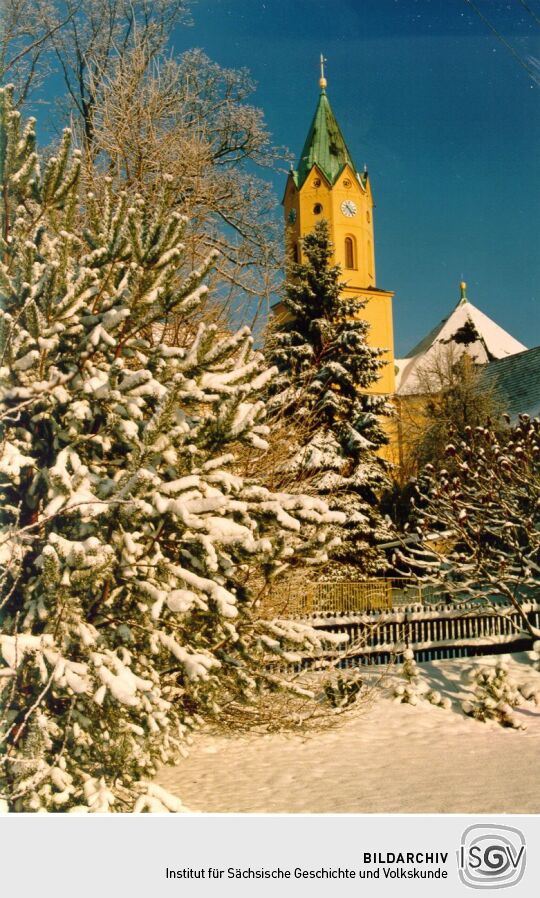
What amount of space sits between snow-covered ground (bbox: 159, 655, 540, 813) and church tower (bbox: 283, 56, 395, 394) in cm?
584

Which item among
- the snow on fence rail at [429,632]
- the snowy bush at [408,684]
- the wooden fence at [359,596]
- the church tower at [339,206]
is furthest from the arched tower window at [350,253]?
the snowy bush at [408,684]

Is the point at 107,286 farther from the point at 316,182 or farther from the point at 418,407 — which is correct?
the point at 418,407

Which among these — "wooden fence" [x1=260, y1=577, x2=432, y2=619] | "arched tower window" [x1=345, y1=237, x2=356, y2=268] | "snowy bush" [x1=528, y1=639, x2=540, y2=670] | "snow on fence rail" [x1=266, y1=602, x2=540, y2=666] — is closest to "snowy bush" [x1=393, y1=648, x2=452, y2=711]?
"snow on fence rail" [x1=266, y1=602, x2=540, y2=666]

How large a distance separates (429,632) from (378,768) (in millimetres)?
5377

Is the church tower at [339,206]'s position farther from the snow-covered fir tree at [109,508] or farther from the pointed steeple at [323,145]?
the snow-covered fir tree at [109,508]

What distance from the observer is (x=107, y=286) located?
5.57 metres

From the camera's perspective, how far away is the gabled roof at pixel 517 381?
26391 mm

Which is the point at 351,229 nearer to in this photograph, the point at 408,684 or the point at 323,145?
the point at 323,145

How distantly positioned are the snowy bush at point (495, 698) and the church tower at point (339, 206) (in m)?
6.44

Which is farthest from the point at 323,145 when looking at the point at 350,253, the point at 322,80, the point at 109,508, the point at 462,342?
the point at 462,342

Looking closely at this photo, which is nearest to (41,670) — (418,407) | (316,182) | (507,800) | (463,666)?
(507,800)
